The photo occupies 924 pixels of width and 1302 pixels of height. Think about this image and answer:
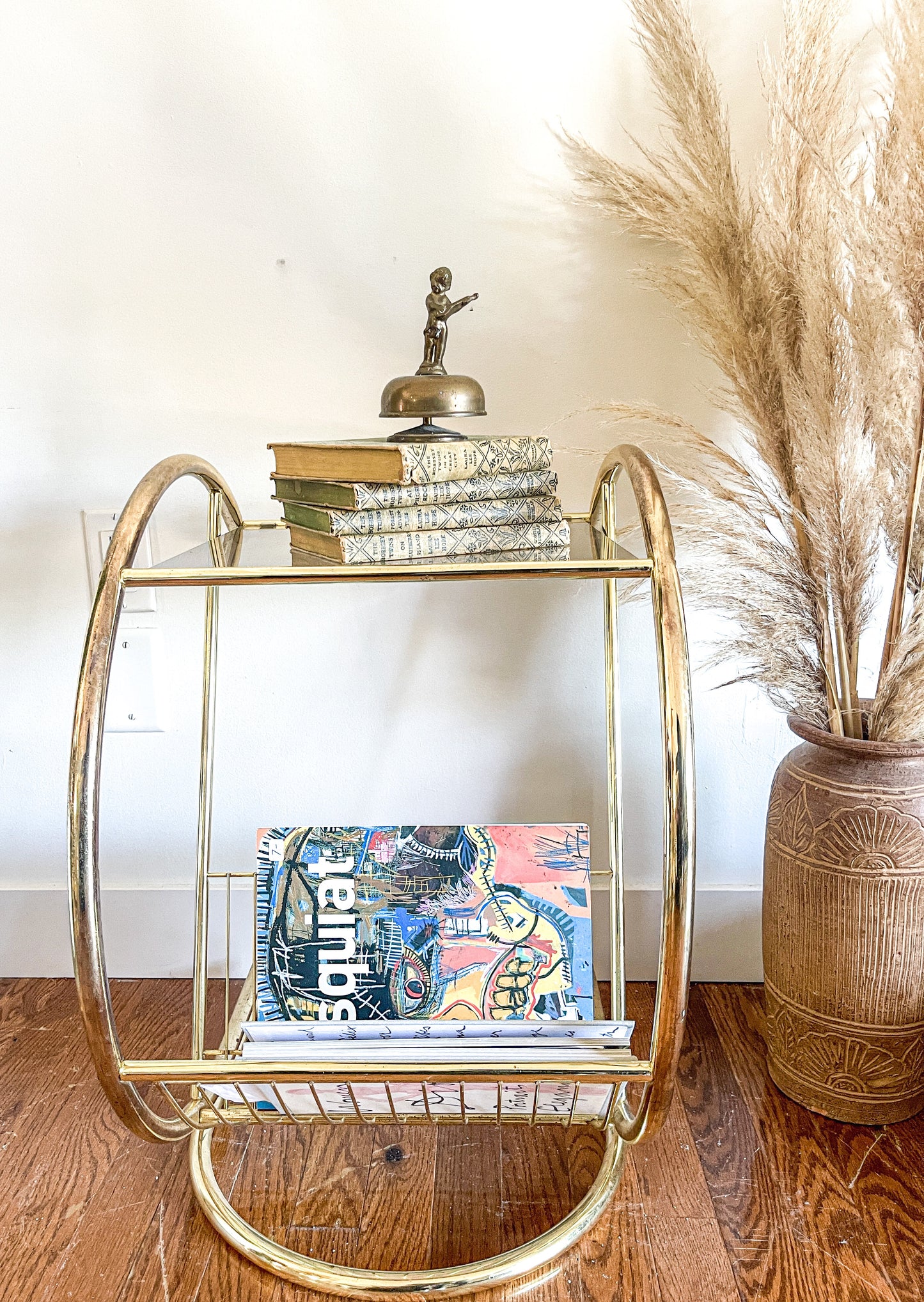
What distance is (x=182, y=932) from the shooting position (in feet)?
4.04

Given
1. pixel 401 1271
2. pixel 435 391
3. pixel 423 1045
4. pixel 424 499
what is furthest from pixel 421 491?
pixel 401 1271

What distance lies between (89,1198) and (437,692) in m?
0.60

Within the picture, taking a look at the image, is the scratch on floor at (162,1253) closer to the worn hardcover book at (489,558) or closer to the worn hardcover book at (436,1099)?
the worn hardcover book at (436,1099)

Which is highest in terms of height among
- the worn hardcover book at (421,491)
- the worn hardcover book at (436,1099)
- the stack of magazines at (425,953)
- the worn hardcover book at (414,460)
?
the worn hardcover book at (414,460)

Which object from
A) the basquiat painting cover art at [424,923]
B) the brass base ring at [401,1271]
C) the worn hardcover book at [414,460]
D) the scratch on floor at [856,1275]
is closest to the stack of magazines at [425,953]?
the basquiat painting cover art at [424,923]

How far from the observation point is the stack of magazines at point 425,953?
30.6 inches

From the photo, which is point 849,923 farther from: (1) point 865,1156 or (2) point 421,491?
(2) point 421,491

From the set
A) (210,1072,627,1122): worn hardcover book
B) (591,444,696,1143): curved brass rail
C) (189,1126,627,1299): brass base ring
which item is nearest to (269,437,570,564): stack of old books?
(591,444,696,1143): curved brass rail

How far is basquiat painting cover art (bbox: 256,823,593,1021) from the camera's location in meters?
0.86

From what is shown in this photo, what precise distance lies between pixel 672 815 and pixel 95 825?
404mm

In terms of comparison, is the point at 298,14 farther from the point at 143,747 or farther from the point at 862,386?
the point at 143,747

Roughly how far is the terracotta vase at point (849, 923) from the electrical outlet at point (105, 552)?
715mm

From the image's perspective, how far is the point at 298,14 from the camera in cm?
100

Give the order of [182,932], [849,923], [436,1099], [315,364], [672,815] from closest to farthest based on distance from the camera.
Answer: [672,815] < [436,1099] < [849,923] < [315,364] < [182,932]
